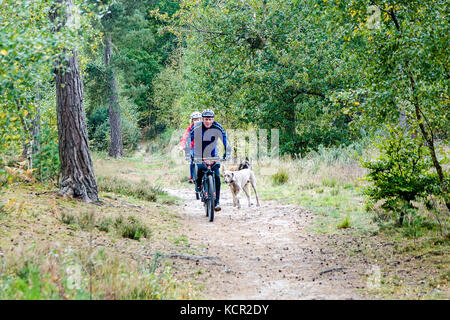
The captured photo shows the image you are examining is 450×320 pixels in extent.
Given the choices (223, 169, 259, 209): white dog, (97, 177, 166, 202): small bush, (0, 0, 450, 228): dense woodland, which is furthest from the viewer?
(97, 177, 166, 202): small bush

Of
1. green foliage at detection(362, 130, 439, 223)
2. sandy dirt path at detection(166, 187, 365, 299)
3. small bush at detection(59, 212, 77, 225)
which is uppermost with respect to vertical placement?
green foliage at detection(362, 130, 439, 223)

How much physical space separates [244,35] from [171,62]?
95.5 feet

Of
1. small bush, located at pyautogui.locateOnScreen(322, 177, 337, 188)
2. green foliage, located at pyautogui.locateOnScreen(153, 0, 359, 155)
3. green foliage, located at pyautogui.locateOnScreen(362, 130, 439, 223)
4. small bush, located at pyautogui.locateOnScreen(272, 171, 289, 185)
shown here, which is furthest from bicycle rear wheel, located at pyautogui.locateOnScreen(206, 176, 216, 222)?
green foliage, located at pyautogui.locateOnScreen(153, 0, 359, 155)

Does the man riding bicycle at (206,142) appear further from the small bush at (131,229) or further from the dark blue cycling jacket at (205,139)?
the small bush at (131,229)

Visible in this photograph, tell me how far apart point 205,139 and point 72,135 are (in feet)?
9.96

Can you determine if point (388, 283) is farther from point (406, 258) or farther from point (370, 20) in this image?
point (370, 20)

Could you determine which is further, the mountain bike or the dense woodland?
the mountain bike

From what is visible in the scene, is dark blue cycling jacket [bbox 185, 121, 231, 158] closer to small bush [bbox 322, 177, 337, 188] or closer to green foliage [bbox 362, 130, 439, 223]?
green foliage [bbox 362, 130, 439, 223]

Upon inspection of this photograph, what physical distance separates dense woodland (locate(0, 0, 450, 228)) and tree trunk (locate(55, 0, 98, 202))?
2 centimetres

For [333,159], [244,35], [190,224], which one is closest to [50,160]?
[190,224]

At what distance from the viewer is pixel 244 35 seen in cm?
1828

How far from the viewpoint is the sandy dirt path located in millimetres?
5504

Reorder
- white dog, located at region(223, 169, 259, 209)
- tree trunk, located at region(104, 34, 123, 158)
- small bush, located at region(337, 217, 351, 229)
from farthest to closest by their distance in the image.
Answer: tree trunk, located at region(104, 34, 123, 158)
white dog, located at region(223, 169, 259, 209)
small bush, located at region(337, 217, 351, 229)

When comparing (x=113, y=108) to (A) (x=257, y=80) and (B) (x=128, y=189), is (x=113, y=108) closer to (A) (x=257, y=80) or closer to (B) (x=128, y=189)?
(A) (x=257, y=80)
